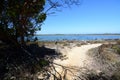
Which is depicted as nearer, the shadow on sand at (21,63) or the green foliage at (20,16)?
the shadow on sand at (21,63)

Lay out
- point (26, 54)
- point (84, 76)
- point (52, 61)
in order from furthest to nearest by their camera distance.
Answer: point (26, 54), point (52, 61), point (84, 76)

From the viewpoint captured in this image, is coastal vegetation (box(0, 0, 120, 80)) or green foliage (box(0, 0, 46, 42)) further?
green foliage (box(0, 0, 46, 42))

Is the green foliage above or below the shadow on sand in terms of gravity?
above

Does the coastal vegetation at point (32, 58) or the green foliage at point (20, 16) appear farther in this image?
the green foliage at point (20, 16)

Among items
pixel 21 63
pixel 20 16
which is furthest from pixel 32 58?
pixel 20 16

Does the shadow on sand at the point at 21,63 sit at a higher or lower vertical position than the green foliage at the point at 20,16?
lower

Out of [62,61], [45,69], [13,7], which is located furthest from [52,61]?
[13,7]

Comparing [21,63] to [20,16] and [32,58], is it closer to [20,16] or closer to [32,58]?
[32,58]

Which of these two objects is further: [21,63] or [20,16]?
[20,16]

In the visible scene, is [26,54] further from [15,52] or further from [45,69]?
[45,69]

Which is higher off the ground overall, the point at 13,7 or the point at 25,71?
the point at 13,7

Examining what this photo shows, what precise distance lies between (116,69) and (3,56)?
832 centimetres

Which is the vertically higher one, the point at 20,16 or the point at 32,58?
the point at 20,16

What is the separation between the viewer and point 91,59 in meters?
21.2
